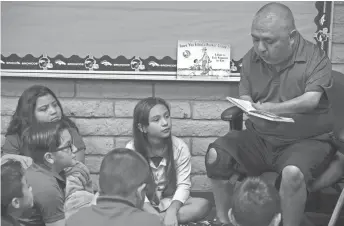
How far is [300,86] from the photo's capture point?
246cm

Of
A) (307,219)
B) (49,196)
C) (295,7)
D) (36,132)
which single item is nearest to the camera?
(49,196)

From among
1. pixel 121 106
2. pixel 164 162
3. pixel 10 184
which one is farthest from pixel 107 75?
pixel 10 184

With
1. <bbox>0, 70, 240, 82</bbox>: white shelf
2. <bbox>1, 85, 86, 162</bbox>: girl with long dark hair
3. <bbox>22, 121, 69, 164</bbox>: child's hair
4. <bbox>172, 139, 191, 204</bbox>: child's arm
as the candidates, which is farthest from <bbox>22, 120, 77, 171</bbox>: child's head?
<bbox>0, 70, 240, 82</bbox>: white shelf

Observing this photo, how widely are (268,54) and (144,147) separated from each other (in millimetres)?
851

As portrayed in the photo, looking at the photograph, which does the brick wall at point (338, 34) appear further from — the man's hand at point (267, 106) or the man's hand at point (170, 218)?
the man's hand at point (170, 218)

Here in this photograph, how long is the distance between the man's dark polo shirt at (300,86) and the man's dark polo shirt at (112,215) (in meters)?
0.89

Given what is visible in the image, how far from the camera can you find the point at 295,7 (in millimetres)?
3061

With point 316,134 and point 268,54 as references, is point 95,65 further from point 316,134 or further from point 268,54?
point 316,134

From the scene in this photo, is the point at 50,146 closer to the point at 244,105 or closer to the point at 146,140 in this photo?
the point at 146,140

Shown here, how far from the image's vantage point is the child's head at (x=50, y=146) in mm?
2352

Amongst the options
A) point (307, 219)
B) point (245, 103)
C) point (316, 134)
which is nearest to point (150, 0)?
point (245, 103)

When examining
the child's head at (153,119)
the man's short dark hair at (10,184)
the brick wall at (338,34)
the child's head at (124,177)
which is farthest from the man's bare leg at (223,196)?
→ the brick wall at (338,34)

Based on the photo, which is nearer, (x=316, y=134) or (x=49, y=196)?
(x=49, y=196)

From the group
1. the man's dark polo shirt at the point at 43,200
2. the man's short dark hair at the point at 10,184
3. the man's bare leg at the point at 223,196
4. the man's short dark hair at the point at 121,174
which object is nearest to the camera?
the man's short dark hair at the point at 121,174
